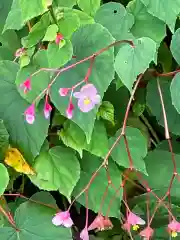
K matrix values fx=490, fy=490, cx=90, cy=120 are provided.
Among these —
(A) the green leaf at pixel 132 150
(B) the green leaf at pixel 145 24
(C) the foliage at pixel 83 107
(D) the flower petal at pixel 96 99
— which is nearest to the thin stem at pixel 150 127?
(C) the foliage at pixel 83 107

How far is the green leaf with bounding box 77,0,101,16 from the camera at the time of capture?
1101 mm

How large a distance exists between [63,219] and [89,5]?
→ 477mm

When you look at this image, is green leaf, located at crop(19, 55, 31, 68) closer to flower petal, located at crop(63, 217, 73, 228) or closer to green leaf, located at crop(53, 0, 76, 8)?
green leaf, located at crop(53, 0, 76, 8)

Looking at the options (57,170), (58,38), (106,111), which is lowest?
(57,170)

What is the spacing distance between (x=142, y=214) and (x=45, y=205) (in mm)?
242

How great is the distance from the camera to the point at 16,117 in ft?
3.57

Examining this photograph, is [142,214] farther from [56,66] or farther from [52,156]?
[56,66]

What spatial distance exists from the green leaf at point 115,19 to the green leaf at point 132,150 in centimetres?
23

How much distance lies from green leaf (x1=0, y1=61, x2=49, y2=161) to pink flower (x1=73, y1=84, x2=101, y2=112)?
15 centimetres

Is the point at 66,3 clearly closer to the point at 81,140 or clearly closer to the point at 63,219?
the point at 81,140

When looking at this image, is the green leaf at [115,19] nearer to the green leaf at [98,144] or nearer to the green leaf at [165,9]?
the green leaf at [165,9]

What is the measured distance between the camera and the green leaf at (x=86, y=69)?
1001 mm

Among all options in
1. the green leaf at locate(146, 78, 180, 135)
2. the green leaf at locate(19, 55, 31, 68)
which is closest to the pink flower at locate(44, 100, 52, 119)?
the green leaf at locate(19, 55, 31, 68)

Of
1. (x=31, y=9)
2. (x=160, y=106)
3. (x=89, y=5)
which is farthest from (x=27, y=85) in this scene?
(x=160, y=106)
